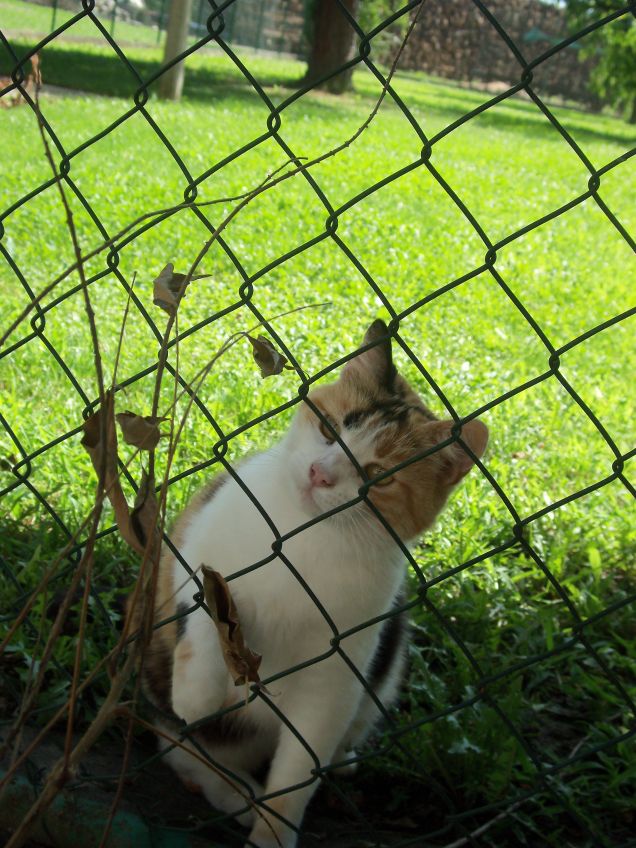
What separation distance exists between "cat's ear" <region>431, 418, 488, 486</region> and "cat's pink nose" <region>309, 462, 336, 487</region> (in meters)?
0.24

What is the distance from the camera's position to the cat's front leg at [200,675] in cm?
181

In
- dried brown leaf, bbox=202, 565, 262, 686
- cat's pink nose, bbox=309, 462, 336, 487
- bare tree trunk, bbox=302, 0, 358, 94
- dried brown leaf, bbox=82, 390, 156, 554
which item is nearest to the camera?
dried brown leaf, bbox=82, 390, 156, 554

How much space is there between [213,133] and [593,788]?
875cm

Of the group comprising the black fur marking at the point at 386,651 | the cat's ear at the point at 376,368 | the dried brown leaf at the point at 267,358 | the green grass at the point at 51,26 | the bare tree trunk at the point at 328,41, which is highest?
the green grass at the point at 51,26

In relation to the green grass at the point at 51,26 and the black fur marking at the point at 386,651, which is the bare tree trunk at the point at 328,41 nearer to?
the green grass at the point at 51,26

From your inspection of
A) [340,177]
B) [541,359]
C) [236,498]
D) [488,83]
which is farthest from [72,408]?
[488,83]

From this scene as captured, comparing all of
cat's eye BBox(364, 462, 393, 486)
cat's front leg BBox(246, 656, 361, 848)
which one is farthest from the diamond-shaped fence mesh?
cat's eye BBox(364, 462, 393, 486)

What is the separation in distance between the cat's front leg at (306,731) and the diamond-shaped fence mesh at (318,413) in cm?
4

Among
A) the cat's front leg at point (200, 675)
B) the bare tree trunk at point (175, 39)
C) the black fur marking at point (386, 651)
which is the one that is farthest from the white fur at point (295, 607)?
the bare tree trunk at point (175, 39)

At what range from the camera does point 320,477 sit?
1.93m

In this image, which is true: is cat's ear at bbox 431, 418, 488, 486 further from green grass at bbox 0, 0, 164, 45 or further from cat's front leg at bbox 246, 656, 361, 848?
green grass at bbox 0, 0, 164, 45

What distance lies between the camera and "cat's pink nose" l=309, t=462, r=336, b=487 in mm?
1934

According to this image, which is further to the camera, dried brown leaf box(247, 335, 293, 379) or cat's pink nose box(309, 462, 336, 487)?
cat's pink nose box(309, 462, 336, 487)

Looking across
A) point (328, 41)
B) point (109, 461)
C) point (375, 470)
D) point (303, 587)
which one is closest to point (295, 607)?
point (303, 587)
